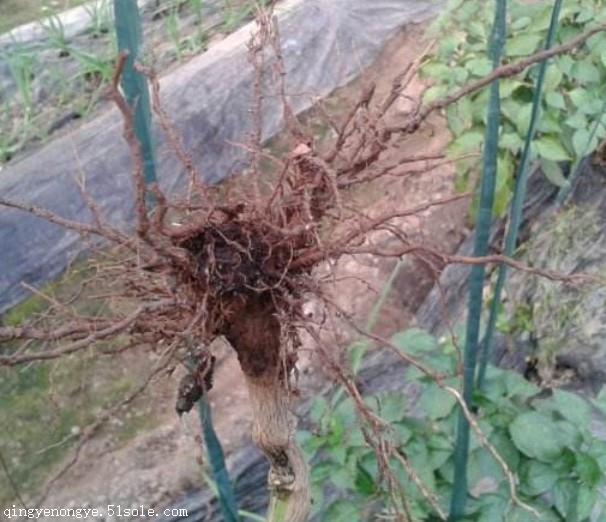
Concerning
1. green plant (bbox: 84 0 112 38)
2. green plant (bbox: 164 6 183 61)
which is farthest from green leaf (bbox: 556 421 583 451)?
green plant (bbox: 84 0 112 38)

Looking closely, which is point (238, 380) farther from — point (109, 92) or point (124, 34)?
point (109, 92)

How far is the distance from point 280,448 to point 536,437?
1.22ft

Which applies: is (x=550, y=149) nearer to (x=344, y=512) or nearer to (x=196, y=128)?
(x=196, y=128)

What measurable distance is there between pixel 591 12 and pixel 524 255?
56 cm

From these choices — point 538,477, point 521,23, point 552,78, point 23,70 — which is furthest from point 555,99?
point 23,70

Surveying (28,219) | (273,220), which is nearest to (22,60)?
(28,219)

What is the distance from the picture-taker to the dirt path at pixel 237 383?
187 centimetres

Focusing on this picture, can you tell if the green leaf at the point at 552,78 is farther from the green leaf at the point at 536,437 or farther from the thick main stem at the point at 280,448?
the thick main stem at the point at 280,448

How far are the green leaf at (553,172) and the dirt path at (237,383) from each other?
207 mm

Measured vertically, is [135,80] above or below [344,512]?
above

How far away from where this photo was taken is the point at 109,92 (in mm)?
823

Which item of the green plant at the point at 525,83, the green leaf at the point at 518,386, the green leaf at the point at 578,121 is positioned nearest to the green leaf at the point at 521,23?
the green plant at the point at 525,83

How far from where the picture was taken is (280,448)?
1164 millimetres

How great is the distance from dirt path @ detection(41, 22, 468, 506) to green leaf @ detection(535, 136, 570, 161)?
24 cm
